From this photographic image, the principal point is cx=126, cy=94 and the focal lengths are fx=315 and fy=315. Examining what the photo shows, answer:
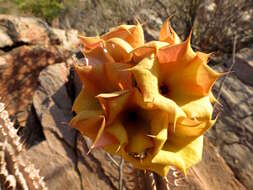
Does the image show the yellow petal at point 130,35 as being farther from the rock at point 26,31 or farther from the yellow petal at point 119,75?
the rock at point 26,31

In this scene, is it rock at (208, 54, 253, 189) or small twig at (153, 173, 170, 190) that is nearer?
small twig at (153, 173, 170, 190)

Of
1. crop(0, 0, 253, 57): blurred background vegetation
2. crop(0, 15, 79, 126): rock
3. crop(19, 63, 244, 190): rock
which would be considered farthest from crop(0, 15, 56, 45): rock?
crop(19, 63, 244, 190): rock

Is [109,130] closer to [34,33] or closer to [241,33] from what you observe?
[241,33]

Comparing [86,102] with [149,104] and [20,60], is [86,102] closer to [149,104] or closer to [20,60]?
[149,104]

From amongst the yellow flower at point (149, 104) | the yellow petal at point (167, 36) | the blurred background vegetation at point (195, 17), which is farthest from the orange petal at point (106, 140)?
the blurred background vegetation at point (195, 17)

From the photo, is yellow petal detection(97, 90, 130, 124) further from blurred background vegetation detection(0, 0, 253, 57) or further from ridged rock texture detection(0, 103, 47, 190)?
blurred background vegetation detection(0, 0, 253, 57)

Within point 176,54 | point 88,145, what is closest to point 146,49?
point 176,54

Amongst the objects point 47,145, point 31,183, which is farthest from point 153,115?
point 47,145
